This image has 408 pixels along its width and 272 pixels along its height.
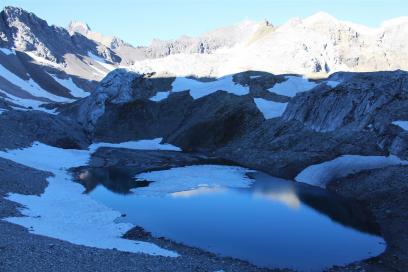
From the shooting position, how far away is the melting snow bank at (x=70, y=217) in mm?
35469

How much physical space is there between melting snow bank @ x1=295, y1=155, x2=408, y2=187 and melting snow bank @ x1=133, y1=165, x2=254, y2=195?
345 inches

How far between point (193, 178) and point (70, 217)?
27.1 meters

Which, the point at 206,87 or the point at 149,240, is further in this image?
the point at 206,87

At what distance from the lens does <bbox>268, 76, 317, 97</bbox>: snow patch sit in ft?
364

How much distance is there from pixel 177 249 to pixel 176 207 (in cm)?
1438

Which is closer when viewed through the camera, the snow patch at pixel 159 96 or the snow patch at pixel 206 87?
the snow patch at pixel 206 87

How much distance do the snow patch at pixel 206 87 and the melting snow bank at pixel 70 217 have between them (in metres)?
55.1

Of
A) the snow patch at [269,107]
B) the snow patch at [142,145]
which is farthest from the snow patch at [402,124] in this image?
the snow patch at [142,145]

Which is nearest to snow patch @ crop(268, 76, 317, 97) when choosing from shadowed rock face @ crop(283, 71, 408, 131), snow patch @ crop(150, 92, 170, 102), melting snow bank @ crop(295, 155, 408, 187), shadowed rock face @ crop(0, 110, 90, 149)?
shadowed rock face @ crop(283, 71, 408, 131)

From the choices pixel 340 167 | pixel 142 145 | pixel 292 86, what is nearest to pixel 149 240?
pixel 340 167

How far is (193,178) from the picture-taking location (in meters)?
69.2

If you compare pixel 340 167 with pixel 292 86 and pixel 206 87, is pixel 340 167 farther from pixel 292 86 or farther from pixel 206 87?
pixel 206 87

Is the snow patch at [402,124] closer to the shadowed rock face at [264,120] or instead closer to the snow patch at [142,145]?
the shadowed rock face at [264,120]

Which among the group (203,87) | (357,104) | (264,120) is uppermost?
(203,87)
